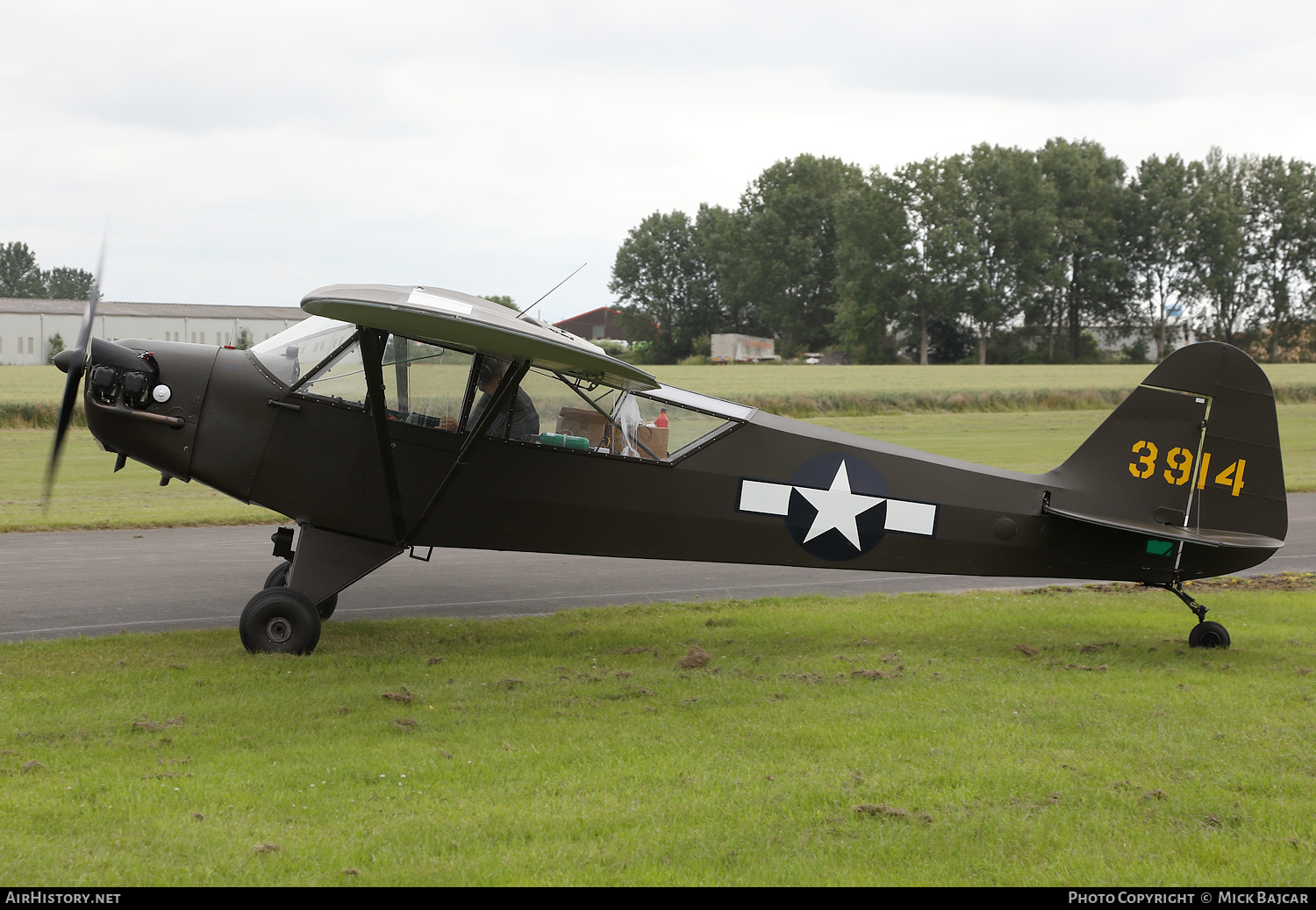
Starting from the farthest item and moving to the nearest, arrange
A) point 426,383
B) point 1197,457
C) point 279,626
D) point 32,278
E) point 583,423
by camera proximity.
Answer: point 32,278 < point 583,423 < point 1197,457 < point 426,383 < point 279,626

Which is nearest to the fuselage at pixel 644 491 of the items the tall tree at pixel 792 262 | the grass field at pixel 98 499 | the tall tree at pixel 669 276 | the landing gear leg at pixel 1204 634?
the landing gear leg at pixel 1204 634

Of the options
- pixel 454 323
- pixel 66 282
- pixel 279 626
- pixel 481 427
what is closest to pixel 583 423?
pixel 481 427

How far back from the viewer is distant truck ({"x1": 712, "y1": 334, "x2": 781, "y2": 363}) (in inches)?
3620

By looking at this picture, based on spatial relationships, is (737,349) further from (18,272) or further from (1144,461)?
(18,272)

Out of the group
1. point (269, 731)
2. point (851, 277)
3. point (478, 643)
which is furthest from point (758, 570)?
point (851, 277)

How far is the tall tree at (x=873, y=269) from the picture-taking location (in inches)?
3708

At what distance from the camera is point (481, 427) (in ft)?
26.4

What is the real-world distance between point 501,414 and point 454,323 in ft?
5.14

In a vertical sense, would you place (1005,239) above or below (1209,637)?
above

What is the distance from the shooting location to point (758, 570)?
536 inches

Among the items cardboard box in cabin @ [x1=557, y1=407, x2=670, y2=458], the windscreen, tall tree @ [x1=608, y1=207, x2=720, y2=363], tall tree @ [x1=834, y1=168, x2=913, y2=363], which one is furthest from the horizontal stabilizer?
tall tree @ [x1=608, y1=207, x2=720, y2=363]

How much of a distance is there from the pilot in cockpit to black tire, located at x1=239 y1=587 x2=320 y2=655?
5.96ft

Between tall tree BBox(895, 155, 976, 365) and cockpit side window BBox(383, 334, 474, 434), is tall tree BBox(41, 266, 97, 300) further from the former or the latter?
cockpit side window BBox(383, 334, 474, 434)

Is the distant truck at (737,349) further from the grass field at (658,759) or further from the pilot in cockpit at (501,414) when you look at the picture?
the grass field at (658,759)
